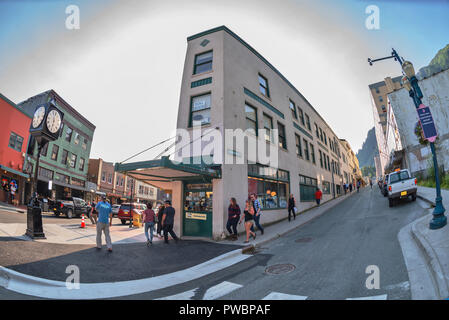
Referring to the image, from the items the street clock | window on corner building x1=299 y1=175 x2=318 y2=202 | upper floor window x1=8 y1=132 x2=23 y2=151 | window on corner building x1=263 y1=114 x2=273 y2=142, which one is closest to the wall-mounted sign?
window on corner building x1=263 y1=114 x2=273 y2=142

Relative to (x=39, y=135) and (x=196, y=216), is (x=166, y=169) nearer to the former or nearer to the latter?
(x=196, y=216)

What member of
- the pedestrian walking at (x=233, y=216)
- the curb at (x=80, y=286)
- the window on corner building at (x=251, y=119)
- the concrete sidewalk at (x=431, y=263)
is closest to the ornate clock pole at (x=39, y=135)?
the curb at (x=80, y=286)

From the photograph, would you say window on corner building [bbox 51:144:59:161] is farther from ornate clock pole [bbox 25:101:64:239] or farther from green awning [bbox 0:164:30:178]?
ornate clock pole [bbox 25:101:64:239]

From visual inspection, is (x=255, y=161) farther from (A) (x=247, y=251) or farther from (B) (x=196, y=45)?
(B) (x=196, y=45)

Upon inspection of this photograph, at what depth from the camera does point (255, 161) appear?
1247 centimetres

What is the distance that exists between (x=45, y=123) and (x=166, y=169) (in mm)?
5470

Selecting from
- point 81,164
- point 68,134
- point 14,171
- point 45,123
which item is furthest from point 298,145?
point 81,164

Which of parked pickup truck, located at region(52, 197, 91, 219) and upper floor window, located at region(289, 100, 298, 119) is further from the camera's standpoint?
upper floor window, located at region(289, 100, 298, 119)

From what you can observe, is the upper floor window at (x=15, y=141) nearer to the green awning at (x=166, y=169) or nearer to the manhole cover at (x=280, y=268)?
the green awning at (x=166, y=169)

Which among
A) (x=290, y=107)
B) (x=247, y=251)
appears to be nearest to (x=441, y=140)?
(x=290, y=107)

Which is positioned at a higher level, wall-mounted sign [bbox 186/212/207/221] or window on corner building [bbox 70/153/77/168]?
window on corner building [bbox 70/153/77/168]

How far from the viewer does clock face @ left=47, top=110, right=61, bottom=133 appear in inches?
359

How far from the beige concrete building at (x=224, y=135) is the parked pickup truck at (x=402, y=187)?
6.00 m
